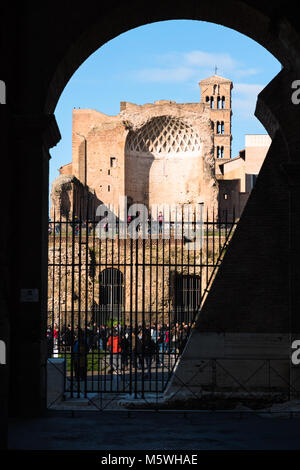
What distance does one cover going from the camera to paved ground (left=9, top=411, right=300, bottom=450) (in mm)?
5344

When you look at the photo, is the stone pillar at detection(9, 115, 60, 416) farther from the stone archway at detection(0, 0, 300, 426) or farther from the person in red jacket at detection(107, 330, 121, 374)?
the person in red jacket at detection(107, 330, 121, 374)

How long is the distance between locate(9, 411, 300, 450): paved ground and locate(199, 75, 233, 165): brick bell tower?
55558 mm

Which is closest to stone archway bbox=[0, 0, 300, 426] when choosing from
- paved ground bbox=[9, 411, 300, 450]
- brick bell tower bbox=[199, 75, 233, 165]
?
paved ground bbox=[9, 411, 300, 450]

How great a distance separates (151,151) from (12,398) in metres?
34.1

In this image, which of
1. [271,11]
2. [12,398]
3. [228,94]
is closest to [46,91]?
[271,11]

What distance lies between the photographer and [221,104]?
204 ft

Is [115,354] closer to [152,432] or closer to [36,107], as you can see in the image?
[152,432]

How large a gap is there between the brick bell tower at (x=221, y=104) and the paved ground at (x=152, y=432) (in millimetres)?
55558

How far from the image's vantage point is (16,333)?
665cm

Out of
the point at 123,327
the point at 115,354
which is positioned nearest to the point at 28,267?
the point at 123,327

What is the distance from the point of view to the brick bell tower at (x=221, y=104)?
6188 cm

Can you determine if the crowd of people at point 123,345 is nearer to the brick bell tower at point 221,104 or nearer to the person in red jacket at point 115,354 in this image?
the person in red jacket at point 115,354
